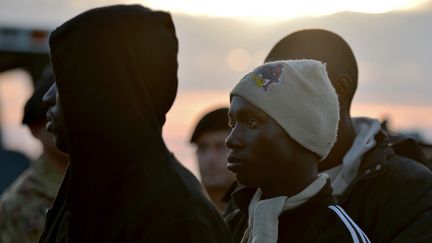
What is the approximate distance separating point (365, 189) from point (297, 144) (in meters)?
0.88

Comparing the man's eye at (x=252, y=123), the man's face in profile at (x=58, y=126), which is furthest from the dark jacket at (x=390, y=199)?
the man's face in profile at (x=58, y=126)

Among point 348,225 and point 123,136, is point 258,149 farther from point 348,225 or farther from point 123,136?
point 123,136

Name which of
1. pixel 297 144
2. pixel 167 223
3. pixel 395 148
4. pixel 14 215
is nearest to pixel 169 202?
pixel 167 223

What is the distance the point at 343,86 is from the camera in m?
5.39

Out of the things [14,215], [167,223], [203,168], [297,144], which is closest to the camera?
[167,223]

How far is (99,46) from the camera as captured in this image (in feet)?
12.4

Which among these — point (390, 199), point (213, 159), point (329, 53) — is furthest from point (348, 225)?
point (213, 159)

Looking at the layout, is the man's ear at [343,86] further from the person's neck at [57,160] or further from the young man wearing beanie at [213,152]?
the young man wearing beanie at [213,152]

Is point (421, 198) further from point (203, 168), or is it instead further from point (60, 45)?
point (203, 168)

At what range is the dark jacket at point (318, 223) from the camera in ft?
13.7

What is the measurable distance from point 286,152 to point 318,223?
11.7 inches

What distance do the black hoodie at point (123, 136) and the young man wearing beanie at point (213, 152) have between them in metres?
4.83

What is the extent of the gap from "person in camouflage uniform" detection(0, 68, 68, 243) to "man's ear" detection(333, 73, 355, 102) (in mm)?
1835

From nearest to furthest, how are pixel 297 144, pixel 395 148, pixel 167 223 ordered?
pixel 167 223
pixel 297 144
pixel 395 148
